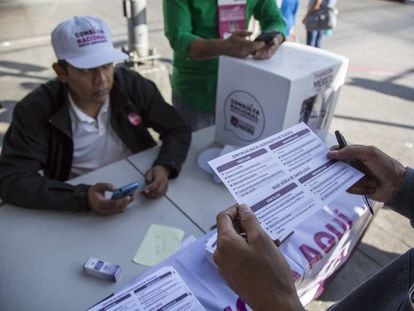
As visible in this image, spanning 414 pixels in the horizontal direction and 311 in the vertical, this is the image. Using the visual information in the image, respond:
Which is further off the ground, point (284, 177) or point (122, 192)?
point (284, 177)

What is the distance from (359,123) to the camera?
11.6 ft

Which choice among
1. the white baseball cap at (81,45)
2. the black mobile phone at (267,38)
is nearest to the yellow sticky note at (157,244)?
the white baseball cap at (81,45)

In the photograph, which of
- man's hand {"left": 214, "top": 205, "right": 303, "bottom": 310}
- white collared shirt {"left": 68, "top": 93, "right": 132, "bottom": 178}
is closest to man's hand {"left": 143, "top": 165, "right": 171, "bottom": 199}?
white collared shirt {"left": 68, "top": 93, "right": 132, "bottom": 178}

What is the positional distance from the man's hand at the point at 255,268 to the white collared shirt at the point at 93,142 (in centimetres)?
100

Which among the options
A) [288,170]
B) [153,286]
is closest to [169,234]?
[153,286]

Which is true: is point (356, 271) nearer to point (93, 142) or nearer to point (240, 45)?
point (240, 45)

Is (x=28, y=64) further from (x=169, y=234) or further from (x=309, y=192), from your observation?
(x=309, y=192)

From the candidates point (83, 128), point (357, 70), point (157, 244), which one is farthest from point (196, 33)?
point (357, 70)

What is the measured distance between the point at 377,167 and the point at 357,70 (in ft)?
14.3

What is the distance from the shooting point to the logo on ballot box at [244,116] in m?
1.42

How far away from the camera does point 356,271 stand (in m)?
2.00

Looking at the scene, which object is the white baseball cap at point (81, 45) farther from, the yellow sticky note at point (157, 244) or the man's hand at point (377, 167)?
the man's hand at point (377, 167)

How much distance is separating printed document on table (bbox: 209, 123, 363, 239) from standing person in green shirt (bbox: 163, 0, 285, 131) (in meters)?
0.64

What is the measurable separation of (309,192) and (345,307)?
316 mm
